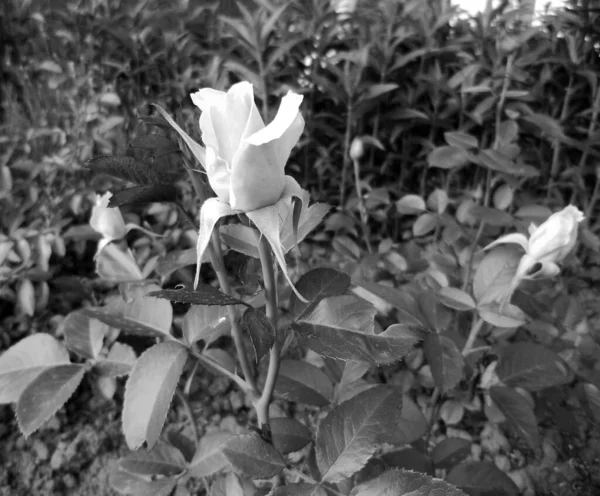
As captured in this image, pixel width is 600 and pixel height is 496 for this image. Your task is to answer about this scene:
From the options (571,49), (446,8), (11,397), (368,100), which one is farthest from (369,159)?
(11,397)

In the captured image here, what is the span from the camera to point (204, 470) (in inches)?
27.0

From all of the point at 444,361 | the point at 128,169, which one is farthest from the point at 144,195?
the point at 444,361

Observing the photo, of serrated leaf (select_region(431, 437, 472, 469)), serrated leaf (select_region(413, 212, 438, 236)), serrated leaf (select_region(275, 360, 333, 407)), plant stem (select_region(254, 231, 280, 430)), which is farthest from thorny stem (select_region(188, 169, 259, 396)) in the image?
serrated leaf (select_region(413, 212, 438, 236))

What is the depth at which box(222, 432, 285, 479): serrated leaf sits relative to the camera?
0.50 m

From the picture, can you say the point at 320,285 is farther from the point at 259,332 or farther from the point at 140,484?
the point at 140,484

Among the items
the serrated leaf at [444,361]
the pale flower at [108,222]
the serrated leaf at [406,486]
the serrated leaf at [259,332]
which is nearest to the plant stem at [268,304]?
the serrated leaf at [259,332]

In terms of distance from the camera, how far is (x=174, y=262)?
686 mm

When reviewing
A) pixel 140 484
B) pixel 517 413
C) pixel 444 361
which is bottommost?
pixel 140 484

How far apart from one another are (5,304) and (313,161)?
3.57 ft

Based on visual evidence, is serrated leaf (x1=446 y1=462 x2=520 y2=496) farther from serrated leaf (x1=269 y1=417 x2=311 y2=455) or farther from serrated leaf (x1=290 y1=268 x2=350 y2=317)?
serrated leaf (x1=290 y1=268 x2=350 y2=317)

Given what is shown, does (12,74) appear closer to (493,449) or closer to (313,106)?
(313,106)

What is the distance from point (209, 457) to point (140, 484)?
0.12 meters

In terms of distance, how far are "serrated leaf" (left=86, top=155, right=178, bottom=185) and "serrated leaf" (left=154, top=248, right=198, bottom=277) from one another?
21 cm

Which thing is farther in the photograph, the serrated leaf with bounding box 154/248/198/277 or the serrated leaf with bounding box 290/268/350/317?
the serrated leaf with bounding box 154/248/198/277
